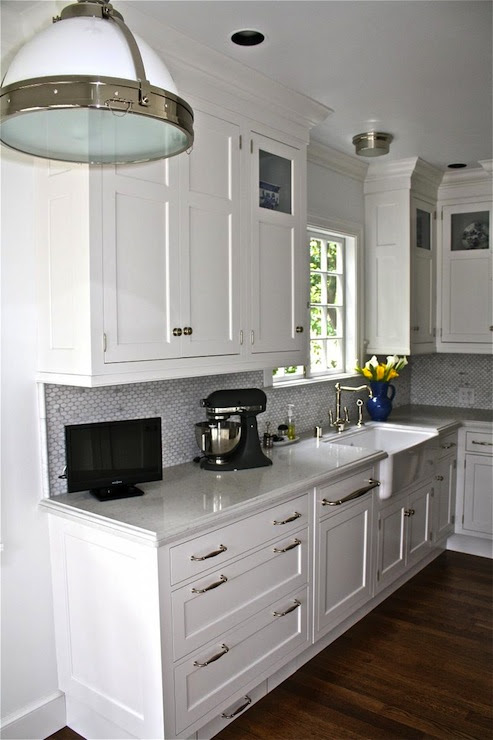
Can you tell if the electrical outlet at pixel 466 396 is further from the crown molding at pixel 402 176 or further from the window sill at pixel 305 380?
the crown molding at pixel 402 176

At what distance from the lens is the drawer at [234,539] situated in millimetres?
2041

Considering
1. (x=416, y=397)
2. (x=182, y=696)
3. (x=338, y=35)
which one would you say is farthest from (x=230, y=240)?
(x=416, y=397)

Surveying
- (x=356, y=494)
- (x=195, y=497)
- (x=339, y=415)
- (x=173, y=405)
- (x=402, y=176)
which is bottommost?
(x=356, y=494)

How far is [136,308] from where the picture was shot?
2178mm

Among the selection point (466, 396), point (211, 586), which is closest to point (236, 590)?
point (211, 586)

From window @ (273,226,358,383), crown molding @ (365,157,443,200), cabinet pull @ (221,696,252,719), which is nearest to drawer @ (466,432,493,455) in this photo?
window @ (273,226,358,383)

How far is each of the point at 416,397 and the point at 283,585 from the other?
9.51 feet

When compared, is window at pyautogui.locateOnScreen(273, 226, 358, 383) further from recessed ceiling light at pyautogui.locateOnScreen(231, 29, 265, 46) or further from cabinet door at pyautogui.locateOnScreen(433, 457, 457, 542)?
recessed ceiling light at pyautogui.locateOnScreen(231, 29, 265, 46)

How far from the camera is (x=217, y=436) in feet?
8.84

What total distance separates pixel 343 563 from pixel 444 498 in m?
1.44

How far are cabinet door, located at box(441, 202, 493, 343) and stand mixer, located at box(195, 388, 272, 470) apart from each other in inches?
92.7

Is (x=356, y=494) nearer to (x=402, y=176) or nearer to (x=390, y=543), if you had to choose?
(x=390, y=543)

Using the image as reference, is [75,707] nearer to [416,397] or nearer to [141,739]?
[141,739]

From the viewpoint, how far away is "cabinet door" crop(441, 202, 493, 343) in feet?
14.5
